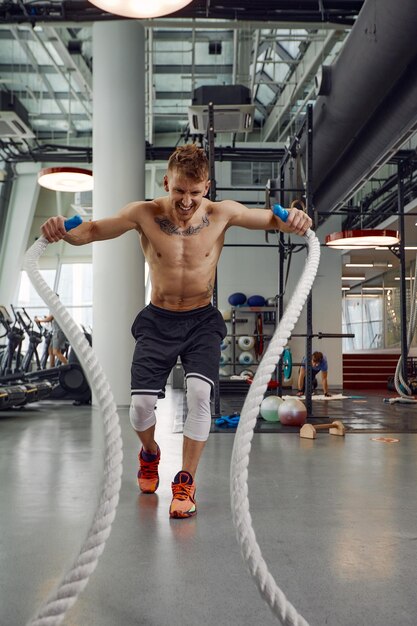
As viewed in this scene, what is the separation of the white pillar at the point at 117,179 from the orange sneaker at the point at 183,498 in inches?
174

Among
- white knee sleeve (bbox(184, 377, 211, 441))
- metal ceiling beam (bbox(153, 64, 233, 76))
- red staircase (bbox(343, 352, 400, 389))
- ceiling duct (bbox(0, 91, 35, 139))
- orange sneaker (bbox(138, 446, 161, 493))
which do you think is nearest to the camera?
white knee sleeve (bbox(184, 377, 211, 441))

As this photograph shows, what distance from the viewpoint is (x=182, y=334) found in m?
2.32

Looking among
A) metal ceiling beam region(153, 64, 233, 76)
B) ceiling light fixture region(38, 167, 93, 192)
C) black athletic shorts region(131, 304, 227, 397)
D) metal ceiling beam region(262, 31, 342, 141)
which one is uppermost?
metal ceiling beam region(153, 64, 233, 76)

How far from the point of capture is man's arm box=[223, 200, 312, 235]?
5.43 ft

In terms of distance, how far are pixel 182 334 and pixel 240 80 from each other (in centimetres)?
848

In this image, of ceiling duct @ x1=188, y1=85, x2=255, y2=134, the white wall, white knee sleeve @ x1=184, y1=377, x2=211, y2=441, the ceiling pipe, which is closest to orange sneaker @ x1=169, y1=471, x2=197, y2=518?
white knee sleeve @ x1=184, y1=377, x2=211, y2=441

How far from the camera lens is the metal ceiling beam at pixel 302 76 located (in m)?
7.78

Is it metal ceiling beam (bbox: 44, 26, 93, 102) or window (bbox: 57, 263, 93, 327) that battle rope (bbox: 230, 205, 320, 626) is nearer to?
metal ceiling beam (bbox: 44, 26, 93, 102)

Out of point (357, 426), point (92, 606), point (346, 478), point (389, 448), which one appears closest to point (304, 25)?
point (357, 426)

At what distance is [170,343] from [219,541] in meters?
0.77

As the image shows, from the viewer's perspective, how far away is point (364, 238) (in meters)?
7.44

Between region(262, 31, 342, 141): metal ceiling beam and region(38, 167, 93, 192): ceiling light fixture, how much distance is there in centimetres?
351

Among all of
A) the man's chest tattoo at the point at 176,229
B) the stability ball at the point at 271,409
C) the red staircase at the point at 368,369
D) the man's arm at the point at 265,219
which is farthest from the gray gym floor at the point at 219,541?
the red staircase at the point at 368,369

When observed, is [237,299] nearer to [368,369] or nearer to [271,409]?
[368,369]
